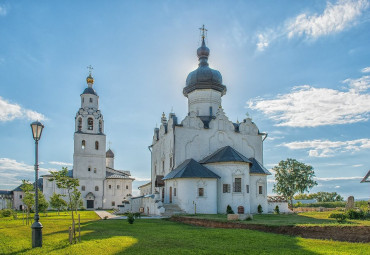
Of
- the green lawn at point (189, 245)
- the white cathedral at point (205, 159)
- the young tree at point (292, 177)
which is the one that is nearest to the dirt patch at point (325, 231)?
the green lawn at point (189, 245)

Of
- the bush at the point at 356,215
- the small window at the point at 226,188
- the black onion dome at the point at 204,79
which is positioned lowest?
the bush at the point at 356,215

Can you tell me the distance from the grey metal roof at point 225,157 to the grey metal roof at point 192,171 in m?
1.19

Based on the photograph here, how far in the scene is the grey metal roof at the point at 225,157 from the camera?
29688 millimetres

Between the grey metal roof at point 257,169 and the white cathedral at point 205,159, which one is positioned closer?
the white cathedral at point 205,159

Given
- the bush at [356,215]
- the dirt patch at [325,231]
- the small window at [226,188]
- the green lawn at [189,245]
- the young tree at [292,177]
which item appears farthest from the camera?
the young tree at [292,177]

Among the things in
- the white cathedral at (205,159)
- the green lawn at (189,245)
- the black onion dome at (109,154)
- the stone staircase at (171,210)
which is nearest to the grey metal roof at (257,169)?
the white cathedral at (205,159)

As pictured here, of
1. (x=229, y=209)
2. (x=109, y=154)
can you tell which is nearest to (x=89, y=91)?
(x=109, y=154)

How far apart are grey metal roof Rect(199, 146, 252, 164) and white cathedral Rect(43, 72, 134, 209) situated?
A: 2472cm

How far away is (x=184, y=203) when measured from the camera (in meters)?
28.8

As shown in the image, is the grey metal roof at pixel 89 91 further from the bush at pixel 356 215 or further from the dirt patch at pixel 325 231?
the bush at pixel 356 215

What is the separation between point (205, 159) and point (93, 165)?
26.1 metres

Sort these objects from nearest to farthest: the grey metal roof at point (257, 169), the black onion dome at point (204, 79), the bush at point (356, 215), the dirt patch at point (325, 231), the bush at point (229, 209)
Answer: the dirt patch at point (325, 231) → the bush at point (356, 215) → the bush at point (229, 209) → the grey metal roof at point (257, 169) → the black onion dome at point (204, 79)

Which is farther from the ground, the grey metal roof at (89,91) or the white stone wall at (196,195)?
the grey metal roof at (89,91)

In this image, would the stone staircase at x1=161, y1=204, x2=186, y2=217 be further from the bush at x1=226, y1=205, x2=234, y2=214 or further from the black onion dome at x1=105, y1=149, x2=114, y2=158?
the black onion dome at x1=105, y1=149, x2=114, y2=158
